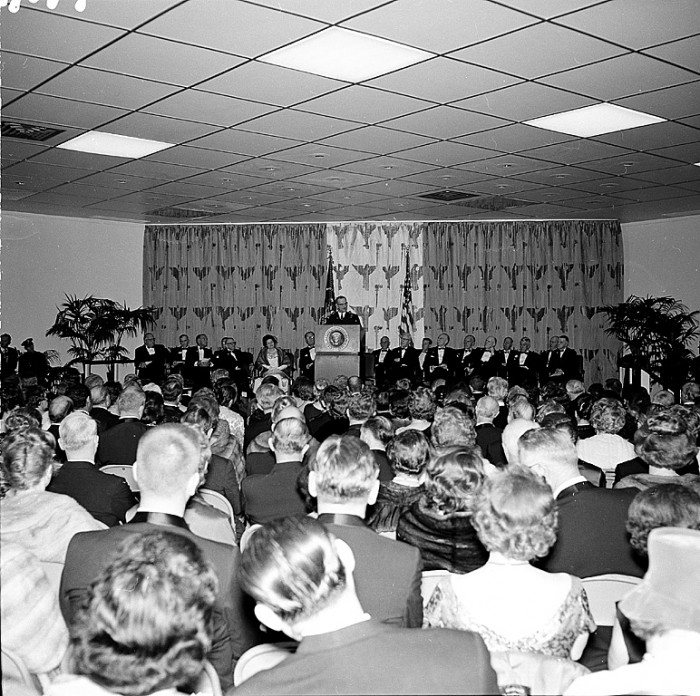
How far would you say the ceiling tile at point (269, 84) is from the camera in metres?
5.46

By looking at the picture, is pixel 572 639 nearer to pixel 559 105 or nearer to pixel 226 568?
pixel 226 568

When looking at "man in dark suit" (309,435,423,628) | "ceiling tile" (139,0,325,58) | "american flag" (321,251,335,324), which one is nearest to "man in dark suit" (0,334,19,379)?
"american flag" (321,251,335,324)

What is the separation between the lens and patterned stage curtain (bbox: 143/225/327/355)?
13688 millimetres

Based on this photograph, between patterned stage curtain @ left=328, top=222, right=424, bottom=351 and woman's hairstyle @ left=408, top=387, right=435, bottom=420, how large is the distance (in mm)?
8207

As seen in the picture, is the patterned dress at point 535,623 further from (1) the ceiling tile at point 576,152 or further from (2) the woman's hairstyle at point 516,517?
(1) the ceiling tile at point 576,152

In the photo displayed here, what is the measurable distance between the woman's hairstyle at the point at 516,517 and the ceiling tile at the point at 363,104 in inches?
172

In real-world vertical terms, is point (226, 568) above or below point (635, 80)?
below

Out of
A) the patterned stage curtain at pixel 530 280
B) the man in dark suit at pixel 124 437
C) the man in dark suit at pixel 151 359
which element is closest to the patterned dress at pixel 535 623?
the man in dark suit at pixel 124 437

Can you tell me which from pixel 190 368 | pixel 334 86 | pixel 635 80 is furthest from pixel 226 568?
pixel 190 368

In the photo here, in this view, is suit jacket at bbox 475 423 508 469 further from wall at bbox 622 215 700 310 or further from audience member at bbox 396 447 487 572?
wall at bbox 622 215 700 310

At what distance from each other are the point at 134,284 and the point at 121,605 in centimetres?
1321

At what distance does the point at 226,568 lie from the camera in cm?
229

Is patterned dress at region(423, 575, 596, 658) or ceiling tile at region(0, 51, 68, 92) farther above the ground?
ceiling tile at region(0, 51, 68, 92)

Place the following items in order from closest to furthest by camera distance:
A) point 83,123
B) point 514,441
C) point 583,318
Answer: point 514,441 < point 83,123 < point 583,318
